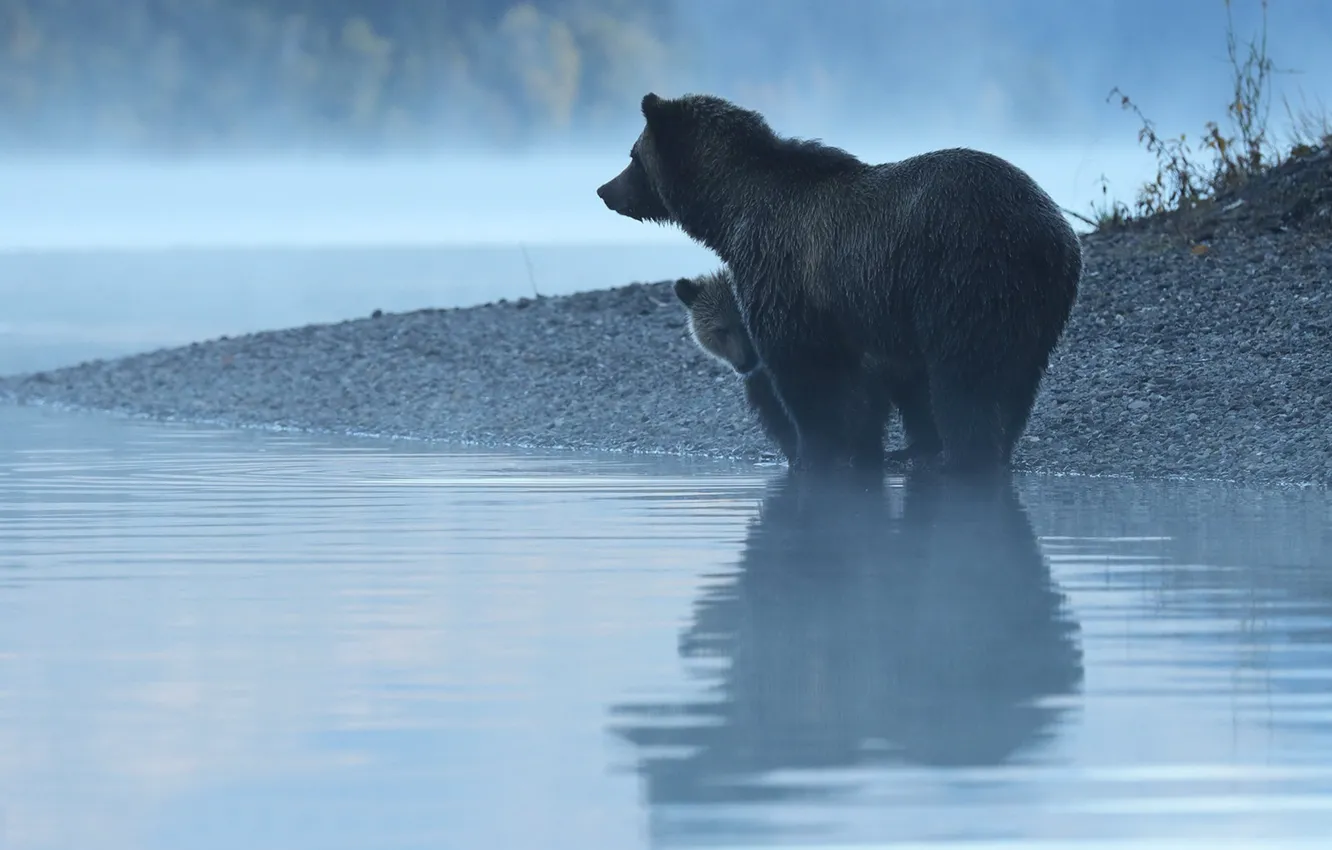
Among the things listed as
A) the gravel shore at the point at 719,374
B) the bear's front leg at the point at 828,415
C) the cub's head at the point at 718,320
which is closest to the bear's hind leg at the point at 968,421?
the bear's front leg at the point at 828,415

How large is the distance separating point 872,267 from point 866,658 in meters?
5.10

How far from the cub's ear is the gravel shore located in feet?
3.55

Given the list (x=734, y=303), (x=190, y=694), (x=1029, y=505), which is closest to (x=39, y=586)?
(x=190, y=694)

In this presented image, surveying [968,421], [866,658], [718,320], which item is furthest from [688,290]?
[866,658]

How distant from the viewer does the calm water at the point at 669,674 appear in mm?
3652

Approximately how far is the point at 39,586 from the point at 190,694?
2206mm

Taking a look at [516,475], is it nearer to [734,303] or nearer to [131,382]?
[734,303]

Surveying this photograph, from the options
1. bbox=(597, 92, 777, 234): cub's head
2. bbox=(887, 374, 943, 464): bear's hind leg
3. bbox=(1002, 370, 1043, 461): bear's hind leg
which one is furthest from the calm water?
bbox=(597, 92, 777, 234): cub's head

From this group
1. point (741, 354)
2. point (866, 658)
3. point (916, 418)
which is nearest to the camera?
point (866, 658)

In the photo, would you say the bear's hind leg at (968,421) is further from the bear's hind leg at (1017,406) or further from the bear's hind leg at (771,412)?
the bear's hind leg at (771,412)

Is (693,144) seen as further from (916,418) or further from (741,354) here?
(916,418)

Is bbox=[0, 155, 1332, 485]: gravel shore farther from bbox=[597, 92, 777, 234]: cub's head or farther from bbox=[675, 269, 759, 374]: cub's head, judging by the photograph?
bbox=[597, 92, 777, 234]: cub's head

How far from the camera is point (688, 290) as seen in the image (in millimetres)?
Answer: 11852

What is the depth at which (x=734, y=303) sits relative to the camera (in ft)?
37.9
